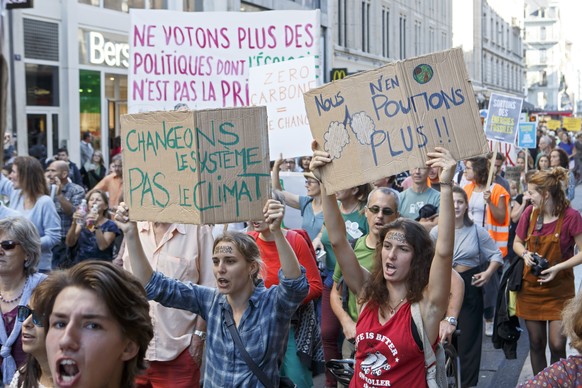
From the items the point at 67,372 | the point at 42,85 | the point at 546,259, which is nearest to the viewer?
the point at 67,372

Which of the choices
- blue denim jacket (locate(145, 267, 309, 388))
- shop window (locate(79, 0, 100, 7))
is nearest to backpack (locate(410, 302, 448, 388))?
blue denim jacket (locate(145, 267, 309, 388))

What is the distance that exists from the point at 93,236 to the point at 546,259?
403 centimetres

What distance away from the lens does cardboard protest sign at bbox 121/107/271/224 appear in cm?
462

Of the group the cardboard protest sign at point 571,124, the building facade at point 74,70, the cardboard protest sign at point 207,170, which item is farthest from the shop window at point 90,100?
the cardboard protest sign at point 571,124

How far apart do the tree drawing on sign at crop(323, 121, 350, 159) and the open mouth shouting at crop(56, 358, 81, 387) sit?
2.42 metres

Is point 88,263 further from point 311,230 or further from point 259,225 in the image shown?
point 311,230

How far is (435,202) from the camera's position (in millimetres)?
8219

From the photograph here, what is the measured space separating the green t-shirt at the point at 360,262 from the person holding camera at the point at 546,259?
1.61 meters

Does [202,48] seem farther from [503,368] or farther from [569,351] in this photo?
[569,351]

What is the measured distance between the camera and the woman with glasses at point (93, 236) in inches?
327

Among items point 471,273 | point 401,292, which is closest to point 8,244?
point 401,292

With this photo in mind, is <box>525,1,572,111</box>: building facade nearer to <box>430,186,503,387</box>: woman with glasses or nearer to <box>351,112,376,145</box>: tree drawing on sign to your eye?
<box>430,186,503,387</box>: woman with glasses

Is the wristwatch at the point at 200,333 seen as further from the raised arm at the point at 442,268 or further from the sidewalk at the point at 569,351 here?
the sidewalk at the point at 569,351

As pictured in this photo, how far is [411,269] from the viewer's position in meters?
4.41
